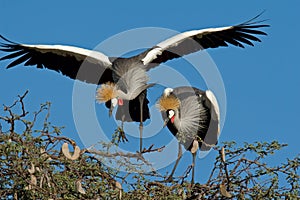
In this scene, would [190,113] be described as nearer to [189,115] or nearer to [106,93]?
[189,115]

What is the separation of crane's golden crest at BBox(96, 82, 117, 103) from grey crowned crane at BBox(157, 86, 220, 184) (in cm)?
49

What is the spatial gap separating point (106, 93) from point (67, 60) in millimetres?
590

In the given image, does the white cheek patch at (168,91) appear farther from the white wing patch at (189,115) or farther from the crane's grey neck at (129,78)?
the crane's grey neck at (129,78)

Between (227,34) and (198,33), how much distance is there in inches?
11.5

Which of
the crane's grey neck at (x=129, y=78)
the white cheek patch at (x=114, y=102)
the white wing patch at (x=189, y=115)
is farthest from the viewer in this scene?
the crane's grey neck at (x=129, y=78)

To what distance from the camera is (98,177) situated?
5180 millimetres

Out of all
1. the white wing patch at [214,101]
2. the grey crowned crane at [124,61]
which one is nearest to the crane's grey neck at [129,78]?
the grey crowned crane at [124,61]

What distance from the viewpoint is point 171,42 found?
24.1ft

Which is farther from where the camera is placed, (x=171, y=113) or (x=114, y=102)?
(x=114, y=102)

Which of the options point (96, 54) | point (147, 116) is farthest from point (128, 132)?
point (96, 54)

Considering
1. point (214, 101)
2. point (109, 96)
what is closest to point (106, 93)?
point (109, 96)

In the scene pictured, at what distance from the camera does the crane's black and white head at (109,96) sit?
7.34 meters

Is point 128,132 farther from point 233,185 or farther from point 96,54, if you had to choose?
point 233,185

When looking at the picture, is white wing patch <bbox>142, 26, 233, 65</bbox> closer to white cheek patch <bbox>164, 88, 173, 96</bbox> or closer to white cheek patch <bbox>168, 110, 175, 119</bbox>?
white cheek patch <bbox>164, 88, 173, 96</bbox>
